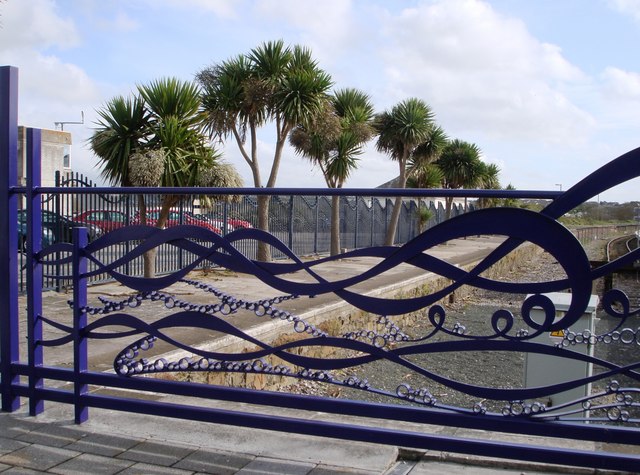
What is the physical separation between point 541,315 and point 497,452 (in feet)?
10.0

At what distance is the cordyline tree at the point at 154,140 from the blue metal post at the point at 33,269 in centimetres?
639

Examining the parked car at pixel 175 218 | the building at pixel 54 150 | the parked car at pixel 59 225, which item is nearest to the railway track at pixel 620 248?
the parked car at pixel 175 218

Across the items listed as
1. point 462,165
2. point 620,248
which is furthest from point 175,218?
point 620,248

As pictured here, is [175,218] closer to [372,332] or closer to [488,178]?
[372,332]

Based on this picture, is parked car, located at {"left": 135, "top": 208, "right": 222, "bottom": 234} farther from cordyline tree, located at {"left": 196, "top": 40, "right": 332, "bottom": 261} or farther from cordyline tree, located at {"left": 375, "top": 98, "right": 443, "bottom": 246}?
cordyline tree, located at {"left": 375, "top": 98, "right": 443, "bottom": 246}

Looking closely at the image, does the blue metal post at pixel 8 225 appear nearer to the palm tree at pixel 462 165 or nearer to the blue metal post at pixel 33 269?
the blue metal post at pixel 33 269

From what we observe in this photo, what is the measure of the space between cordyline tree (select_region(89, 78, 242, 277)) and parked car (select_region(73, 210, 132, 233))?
69 cm

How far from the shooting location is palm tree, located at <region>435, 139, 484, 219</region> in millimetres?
32812

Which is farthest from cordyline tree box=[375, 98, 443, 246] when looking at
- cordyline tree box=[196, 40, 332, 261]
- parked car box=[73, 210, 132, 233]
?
parked car box=[73, 210, 132, 233]

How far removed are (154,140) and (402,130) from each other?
13427 millimetres

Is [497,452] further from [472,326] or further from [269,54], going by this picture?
[269,54]

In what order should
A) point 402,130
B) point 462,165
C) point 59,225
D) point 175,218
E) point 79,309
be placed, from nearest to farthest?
point 79,309
point 59,225
point 175,218
point 402,130
point 462,165

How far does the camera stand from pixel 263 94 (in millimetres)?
15461

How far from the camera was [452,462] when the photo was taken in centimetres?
340
